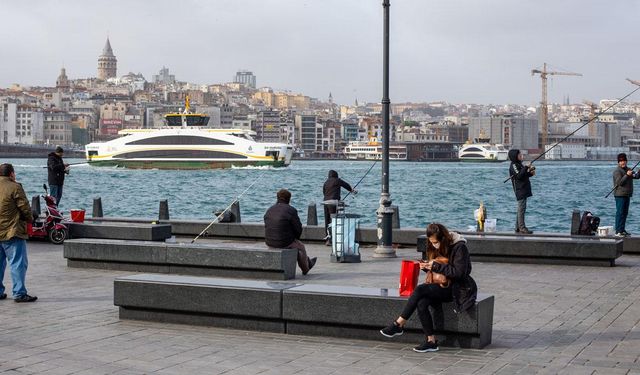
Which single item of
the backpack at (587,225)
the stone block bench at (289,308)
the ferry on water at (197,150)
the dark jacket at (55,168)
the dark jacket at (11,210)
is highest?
the ferry on water at (197,150)

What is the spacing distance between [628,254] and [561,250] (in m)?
2.63

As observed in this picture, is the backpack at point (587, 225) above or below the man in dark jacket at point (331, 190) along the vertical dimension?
below

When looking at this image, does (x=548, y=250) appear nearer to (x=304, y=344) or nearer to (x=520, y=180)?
(x=520, y=180)

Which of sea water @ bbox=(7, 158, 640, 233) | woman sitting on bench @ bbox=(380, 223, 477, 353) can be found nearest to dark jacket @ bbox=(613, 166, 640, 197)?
woman sitting on bench @ bbox=(380, 223, 477, 353)

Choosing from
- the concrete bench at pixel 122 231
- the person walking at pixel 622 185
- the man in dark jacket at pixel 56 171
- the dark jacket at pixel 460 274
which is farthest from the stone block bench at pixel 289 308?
the man in dark jacket at pixel 56 171

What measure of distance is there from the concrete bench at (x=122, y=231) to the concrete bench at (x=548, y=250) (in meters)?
4.69

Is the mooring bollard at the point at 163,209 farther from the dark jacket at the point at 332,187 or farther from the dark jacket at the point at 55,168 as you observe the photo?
the dark jacket at the point at 332,187

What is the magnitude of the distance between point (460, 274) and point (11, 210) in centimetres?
564

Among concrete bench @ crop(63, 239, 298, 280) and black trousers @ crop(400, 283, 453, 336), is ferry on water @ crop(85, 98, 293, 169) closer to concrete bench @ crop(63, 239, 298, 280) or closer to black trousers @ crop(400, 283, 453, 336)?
concrete bench @ crop(63, 239, 298, 280)

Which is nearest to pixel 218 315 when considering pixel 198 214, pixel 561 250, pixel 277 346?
pixel 277 346

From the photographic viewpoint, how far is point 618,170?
18.7 m

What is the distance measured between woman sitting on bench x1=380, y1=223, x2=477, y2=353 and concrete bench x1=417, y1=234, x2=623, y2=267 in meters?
7.47

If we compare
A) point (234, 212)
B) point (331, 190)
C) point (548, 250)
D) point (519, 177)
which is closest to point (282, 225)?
point (548, 250)

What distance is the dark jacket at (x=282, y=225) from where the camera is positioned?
1425 centimetres
